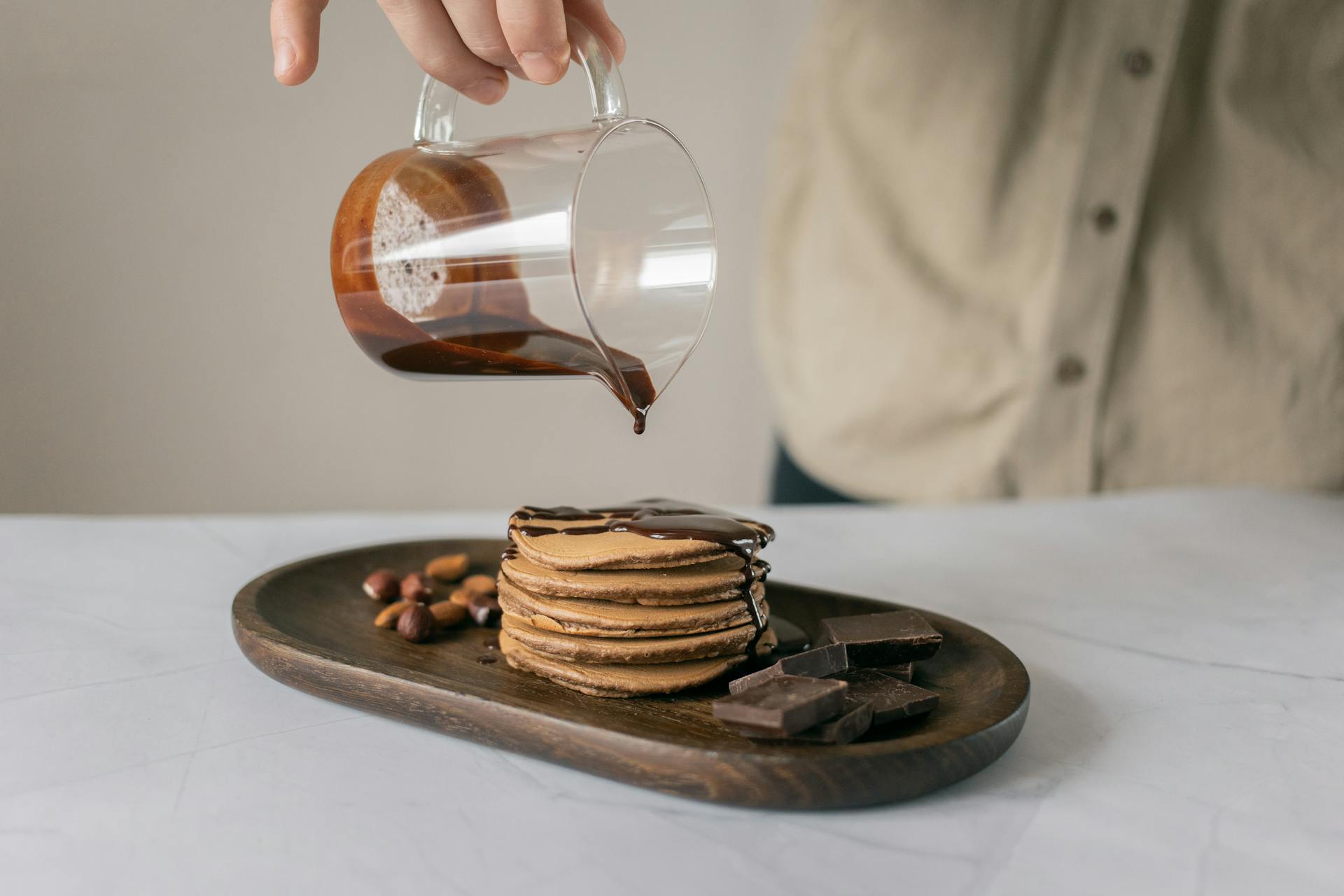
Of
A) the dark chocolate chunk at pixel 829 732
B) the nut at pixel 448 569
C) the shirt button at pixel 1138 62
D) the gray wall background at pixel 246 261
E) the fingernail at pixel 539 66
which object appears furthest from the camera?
the gray wall background at pixel 246 261

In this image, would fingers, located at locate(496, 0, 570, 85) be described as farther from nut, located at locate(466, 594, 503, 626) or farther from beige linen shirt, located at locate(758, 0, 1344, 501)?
beige linen shirt, located at locate(758, 0, 1344, 501)

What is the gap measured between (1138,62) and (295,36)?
1.48 meters

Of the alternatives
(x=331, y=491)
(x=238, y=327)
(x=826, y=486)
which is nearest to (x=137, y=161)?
(x=238, y=327)

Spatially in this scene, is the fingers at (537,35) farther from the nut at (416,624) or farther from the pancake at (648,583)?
the nut at (416,624)

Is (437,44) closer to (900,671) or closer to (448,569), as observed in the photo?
(448,569)

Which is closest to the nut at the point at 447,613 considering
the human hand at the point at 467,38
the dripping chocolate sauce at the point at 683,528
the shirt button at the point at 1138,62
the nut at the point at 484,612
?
the nut at the point at 484,612

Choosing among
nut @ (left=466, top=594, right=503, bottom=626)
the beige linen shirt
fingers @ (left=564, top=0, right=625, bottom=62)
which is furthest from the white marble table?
fingers @ (left=564, top=0, right=625, bottom=62)

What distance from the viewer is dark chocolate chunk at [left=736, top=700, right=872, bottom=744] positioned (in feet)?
3.09

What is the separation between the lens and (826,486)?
239 centimetres

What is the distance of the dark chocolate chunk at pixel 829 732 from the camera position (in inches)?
37.1

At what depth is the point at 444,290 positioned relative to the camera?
3.72 feet

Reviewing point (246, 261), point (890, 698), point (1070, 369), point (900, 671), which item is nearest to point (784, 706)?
point (890, 698)

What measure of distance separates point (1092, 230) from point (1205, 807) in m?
1.30

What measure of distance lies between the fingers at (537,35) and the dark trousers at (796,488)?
140cm
